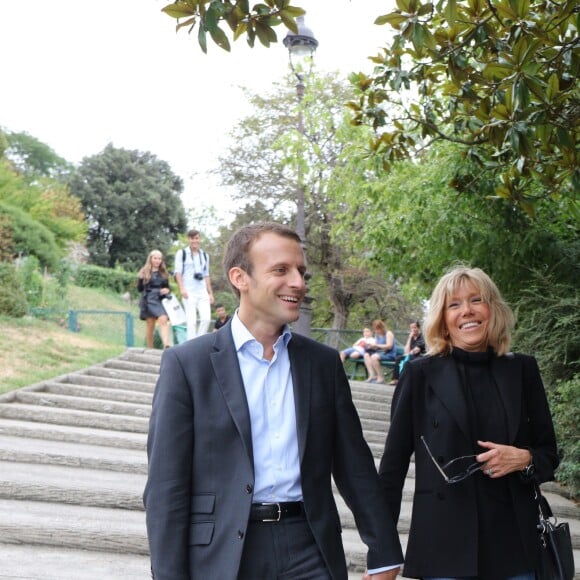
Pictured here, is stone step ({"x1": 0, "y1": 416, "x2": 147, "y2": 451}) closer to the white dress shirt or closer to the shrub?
the shrub

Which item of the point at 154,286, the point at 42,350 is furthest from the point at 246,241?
the point at 42,350

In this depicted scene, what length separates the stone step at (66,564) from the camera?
5074mm

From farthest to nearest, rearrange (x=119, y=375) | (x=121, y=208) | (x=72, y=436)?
(x=121, y=208) → (x=119, y=375) → (x=72, y=436)

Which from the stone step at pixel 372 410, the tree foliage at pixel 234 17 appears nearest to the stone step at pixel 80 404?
the stone step at pixel 372 410

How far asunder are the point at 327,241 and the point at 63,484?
21182 millimetres

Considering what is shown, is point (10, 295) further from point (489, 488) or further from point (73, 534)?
point (489, 488)

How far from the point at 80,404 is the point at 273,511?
805cm

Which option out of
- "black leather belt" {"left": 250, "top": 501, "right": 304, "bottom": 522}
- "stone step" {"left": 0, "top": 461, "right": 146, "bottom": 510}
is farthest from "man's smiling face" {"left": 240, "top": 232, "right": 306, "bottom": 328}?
"stone step" {"left": 0, "top": 461, "right": 146, "bottom": 510}

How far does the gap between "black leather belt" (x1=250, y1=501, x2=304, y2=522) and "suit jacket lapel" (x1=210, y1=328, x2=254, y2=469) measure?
0.48 feet

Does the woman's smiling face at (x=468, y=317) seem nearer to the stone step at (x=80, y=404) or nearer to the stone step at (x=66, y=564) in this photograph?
the stone step at (x=66, y=564)

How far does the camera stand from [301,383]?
8.73 ft

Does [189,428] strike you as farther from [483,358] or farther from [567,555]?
[567,555]

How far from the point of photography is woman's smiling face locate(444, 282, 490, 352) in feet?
10.6

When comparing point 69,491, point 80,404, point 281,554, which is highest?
point 281,554
